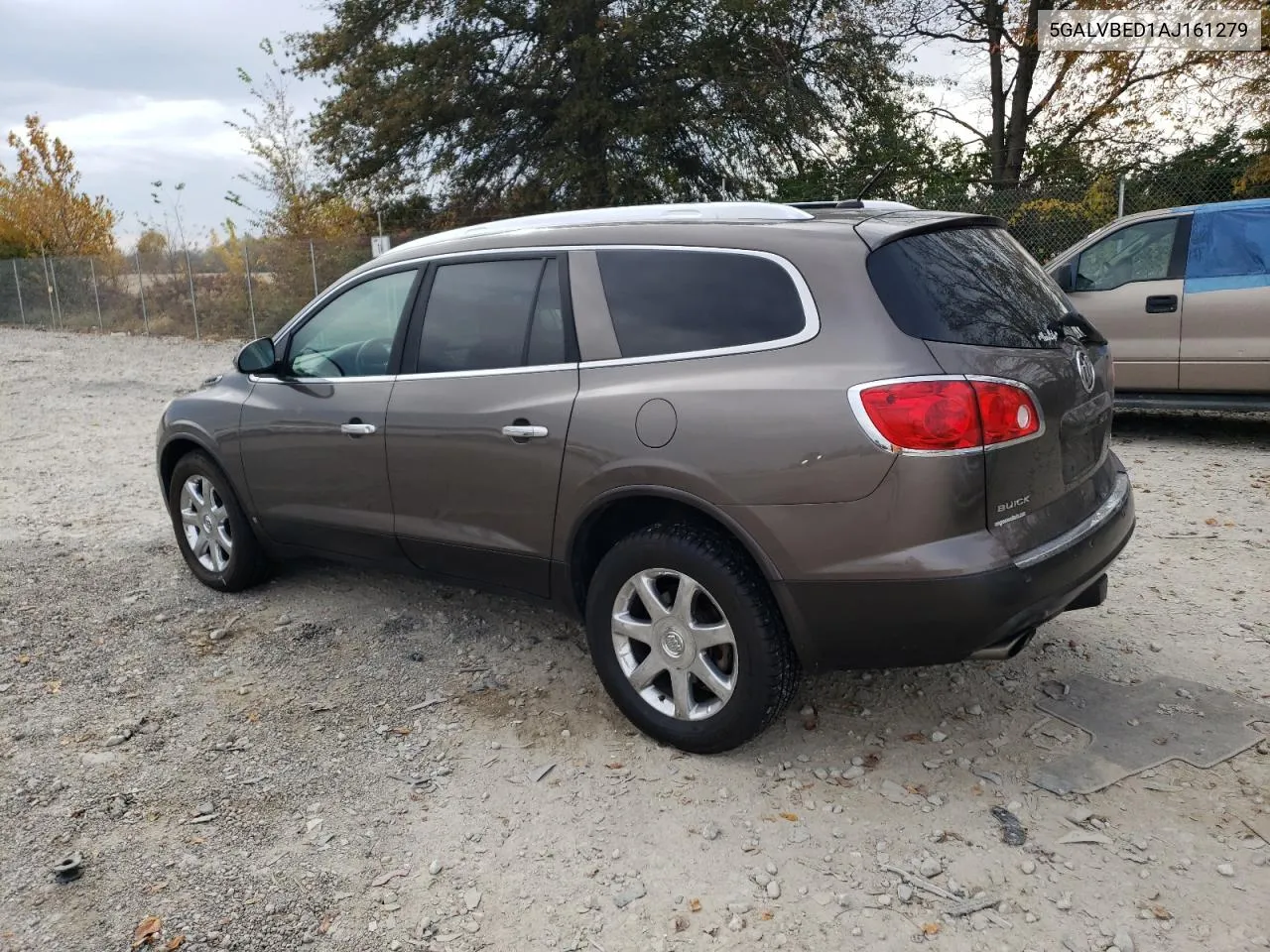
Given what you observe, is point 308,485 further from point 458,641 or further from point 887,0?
point 887,0

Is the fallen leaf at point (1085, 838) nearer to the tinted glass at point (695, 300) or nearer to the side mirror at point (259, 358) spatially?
the tinted glass at point (695, 300)

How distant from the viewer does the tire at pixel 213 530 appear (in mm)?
5078

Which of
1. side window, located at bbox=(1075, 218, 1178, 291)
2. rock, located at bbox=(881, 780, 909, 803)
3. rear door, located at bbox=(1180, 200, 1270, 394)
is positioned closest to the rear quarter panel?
rock, located at bbox=(881, 780, 909, 803)

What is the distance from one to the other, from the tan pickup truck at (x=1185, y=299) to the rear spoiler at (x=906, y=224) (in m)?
4.80

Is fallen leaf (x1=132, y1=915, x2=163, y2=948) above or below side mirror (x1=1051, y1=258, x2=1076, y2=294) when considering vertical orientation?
below

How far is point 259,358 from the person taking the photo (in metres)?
4.74

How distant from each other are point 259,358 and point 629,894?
3088 millimetres

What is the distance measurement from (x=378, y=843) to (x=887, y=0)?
726 inches

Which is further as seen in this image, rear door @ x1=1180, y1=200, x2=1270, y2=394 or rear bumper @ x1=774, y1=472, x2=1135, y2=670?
rear door @ x1=1180, y1=200, x2=1270, y2=394

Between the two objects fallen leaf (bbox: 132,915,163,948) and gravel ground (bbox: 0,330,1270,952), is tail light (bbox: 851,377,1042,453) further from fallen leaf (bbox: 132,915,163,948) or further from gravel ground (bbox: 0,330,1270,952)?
fallen leaf (bbox: 132,915,163,948)

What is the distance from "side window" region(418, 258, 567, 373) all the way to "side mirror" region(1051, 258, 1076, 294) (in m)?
5.80

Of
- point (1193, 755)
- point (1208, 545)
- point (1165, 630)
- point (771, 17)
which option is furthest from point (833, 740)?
point (771, 17)

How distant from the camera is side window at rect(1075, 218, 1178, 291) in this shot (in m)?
7.75

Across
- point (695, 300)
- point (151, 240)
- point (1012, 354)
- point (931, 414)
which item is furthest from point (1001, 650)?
point (151, 240)
